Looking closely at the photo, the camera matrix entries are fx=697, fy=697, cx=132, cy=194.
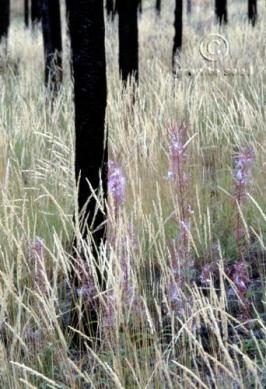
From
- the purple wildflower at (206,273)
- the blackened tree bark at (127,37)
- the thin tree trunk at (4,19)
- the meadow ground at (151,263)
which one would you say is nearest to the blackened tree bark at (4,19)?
the thin tree trunk at (4,19)

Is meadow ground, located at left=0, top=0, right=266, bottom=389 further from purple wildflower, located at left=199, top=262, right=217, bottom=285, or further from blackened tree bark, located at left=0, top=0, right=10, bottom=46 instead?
blackened tree bark, located at left=0, top=0, right=10, bottom=46

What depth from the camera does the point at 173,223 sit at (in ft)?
11.1

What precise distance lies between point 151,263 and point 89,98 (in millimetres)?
894

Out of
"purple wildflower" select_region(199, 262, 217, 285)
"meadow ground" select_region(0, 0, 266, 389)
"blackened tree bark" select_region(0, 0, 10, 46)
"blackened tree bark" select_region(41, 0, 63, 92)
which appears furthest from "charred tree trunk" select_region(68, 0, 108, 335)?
"blackened tree bark" select_region(0, 0, 10, 46)

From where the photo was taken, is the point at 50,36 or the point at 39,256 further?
the point at 50,36

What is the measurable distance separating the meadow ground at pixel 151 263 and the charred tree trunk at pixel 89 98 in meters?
0.14

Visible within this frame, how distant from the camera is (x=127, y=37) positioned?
6.53m

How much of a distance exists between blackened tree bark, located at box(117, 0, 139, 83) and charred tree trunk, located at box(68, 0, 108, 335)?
3.96 meters

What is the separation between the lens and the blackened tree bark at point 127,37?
21.3 feet

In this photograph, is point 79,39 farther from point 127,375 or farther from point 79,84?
point 127,375

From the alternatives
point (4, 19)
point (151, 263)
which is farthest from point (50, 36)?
point (4, 19)

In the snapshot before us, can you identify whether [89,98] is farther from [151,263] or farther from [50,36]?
[50,36]

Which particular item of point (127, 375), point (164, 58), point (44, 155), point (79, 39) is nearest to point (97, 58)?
point (79, 39)

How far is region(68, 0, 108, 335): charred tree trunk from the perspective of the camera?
250cm
